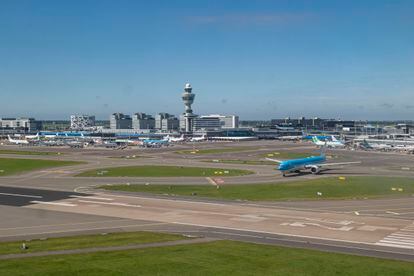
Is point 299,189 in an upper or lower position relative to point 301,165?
lower

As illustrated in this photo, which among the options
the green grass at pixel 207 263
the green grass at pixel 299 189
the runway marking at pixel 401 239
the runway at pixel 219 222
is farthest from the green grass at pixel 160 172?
the green grass at pixel 207 263

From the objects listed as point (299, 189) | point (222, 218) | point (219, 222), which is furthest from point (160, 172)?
point (219, 222)

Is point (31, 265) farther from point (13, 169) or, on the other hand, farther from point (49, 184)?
point (13, 169)

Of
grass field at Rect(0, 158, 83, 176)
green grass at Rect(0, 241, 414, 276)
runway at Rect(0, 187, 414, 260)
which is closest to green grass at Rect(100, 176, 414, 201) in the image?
runway at Rect(0, 187, 414, 260)

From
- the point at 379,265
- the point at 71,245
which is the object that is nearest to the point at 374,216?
the point at 379,265

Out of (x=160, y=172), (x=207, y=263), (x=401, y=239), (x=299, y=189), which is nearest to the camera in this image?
(x=207, y=263)

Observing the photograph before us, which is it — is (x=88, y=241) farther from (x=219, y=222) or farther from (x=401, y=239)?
(x=401, y=239)

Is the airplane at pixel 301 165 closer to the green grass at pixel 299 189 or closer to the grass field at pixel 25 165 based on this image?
the green grass at pixel 299 189

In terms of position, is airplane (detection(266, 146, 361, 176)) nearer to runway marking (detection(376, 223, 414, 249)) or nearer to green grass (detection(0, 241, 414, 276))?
runway marking (detection(376, 223, 414, 249))
